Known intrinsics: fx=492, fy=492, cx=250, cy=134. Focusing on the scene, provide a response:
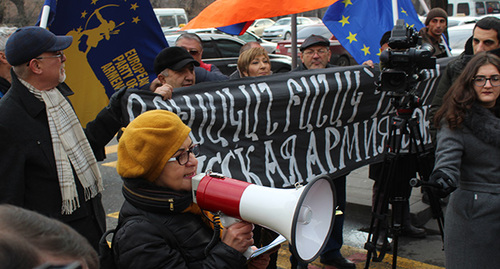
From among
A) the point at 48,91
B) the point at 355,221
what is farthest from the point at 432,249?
the point at 48,91

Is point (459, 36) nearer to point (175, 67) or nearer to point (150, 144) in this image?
point (175, 67)

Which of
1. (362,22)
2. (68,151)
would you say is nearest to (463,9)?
(362,22)

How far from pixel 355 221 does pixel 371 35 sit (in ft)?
6.39

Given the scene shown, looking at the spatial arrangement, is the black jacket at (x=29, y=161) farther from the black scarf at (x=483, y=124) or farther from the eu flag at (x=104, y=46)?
the black scarf at (x=483, y=124)

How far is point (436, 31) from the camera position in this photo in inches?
224

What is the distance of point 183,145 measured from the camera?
1883 mm

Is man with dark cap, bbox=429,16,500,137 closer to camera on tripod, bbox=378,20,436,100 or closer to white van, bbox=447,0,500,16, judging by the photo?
camera on tripod, bbox=378,20,436,100

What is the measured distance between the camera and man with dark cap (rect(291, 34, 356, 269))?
390cm

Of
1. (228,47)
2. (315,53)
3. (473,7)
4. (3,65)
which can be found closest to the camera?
(3,65)

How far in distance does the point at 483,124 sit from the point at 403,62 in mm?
790

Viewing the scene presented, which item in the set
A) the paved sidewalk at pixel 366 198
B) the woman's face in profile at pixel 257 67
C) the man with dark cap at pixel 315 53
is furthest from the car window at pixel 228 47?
the woman's face in profile at pixel 257 67

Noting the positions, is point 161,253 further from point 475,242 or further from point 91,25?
point 91,25

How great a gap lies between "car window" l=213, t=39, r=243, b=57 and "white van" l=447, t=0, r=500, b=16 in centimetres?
→ 1863

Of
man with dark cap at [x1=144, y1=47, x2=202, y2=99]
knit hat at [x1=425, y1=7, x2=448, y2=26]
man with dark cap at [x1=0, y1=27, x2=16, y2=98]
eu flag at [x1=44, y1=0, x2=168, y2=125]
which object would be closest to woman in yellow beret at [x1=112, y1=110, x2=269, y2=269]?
man with dark cap at [x1=144, y1=47, x2=202, y2=99]
